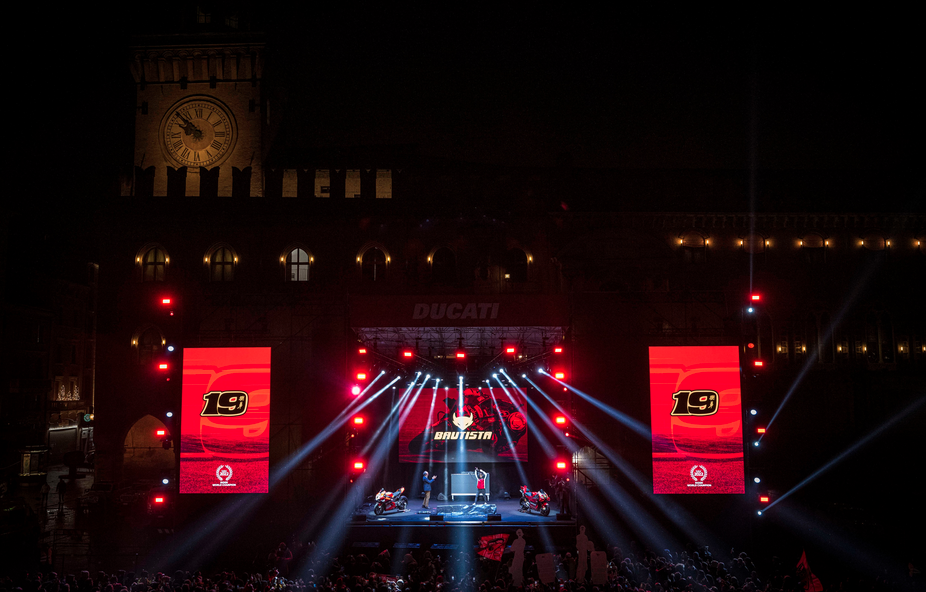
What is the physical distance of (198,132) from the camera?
2989 centimetres

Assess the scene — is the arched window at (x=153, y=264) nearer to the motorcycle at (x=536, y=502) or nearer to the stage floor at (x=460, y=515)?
the stage floor at (x=460, y=515)

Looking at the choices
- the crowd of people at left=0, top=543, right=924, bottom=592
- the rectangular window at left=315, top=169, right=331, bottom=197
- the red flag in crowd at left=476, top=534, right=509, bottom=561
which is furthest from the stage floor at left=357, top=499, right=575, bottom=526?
the rectangular window at left=315, top=169, right=331, bottom=197

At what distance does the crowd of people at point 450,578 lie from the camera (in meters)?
10.7

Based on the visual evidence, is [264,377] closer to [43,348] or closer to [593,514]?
[593,514]

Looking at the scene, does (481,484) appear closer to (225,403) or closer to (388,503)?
(388,503)

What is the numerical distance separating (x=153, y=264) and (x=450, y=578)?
2066 cm

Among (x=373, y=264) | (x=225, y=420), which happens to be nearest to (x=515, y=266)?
(x=373, y=264)

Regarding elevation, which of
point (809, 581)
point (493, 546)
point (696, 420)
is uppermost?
point (696, 420)

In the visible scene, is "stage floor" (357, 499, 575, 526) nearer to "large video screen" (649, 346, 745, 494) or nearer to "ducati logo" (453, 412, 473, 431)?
"ducati logo" (453, 412, 473, 431)

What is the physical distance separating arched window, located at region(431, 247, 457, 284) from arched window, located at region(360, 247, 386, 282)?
7.11 feet

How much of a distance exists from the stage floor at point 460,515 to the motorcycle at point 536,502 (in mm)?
173

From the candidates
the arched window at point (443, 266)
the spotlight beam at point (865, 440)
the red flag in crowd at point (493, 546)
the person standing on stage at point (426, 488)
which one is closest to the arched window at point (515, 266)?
the arched window at point (443, 266)

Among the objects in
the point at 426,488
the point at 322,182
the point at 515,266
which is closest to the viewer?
the point at 426,488

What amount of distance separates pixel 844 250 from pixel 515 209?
15095mm
